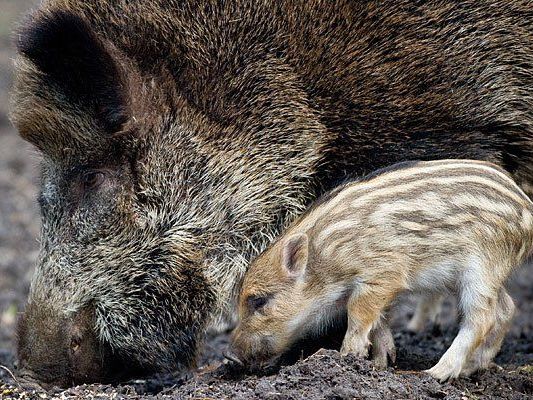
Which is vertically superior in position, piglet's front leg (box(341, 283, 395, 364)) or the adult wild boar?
the adult wild boar

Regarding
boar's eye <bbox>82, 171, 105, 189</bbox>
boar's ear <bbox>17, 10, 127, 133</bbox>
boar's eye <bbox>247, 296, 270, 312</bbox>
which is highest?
boar's ear <bbox>17, 10, 127, 133</bbox>

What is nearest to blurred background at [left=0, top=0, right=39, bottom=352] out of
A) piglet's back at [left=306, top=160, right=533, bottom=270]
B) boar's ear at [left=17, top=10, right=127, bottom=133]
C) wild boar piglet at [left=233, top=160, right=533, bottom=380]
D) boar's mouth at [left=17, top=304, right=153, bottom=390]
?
boar's ear at [left=17, top=10, right=127, bottom=133]

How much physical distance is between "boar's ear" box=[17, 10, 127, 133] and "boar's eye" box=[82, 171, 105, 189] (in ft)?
0.79

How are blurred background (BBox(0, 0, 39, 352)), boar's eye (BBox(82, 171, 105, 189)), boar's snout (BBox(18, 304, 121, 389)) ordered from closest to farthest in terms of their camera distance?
1. boar's snout (BBox(18, 304, 121, 389))
2. boar's eye (BBox(82, 171, 105, 189))
3. blurred background (BBox(0, 0, 39, 352))

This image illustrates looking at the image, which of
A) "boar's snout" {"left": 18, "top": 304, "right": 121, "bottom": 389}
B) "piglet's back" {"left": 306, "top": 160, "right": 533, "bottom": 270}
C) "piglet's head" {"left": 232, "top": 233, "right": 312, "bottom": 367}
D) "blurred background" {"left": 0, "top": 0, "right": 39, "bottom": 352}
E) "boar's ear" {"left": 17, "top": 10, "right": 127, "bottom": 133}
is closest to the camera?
"piglet's back" {"left": 306, "top": 160, "right": 533, "bottom": 270}

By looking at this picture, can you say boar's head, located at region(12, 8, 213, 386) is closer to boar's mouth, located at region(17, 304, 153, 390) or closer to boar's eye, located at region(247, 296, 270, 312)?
boar's mouth, located at region(17, 304, 153, 390)

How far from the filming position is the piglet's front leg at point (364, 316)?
14.7ft

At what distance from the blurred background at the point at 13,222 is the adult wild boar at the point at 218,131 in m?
0.69

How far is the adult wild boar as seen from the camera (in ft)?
16.6

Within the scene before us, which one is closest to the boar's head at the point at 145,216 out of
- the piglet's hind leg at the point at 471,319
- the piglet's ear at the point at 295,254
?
the piglet's ear at the point at 295,254

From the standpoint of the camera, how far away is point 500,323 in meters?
4.95

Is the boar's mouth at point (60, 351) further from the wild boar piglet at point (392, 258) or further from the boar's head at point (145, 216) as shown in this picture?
the wild boar piglet at point (392, 258)

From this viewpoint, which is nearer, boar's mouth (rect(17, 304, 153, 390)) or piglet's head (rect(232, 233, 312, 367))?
piglet's head (rect(232, 233, 312, 367))

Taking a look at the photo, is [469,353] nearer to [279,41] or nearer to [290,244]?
[290,244]
